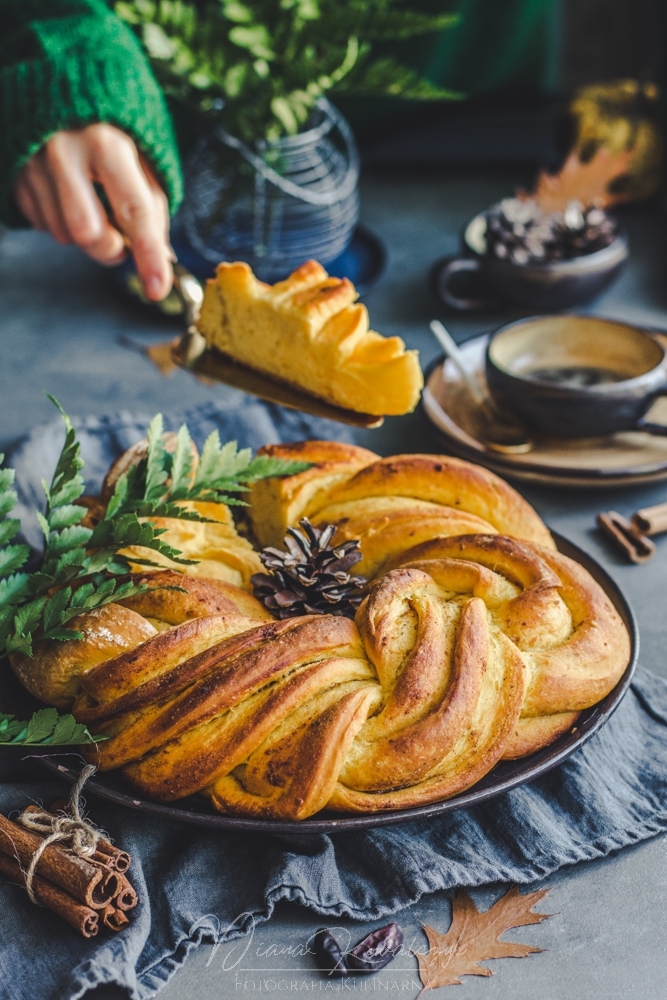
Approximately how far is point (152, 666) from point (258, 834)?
19 centimetres

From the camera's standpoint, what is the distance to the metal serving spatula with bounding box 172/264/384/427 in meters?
1.28

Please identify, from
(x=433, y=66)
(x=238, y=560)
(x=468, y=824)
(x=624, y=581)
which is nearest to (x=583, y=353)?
(x=624, y=581)

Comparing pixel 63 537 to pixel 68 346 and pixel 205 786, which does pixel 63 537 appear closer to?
pixel 205 786

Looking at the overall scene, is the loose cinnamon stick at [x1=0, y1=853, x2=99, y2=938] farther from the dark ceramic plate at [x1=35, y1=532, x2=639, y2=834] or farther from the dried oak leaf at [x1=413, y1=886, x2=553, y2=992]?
the dried oak leaf at [x1=413, y1=886, x2=553, y2=992]

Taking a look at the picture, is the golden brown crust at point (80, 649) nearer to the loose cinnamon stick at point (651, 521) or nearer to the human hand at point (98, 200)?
the human hand at point (98, 200)

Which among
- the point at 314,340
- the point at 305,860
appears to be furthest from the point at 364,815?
the point at 314,340

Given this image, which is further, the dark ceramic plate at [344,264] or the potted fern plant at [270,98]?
the dark ceramic plate at [344,264]

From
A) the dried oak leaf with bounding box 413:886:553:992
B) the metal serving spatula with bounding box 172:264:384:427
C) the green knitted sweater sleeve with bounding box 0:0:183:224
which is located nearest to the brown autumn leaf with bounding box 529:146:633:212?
the green knitted sweater sleeve with bounding box 0:0:183:224

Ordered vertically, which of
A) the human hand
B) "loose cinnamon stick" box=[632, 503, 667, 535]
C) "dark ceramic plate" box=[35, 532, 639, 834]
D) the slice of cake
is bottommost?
"loose cinnamon stick" box=[632, 503, 667, 535]

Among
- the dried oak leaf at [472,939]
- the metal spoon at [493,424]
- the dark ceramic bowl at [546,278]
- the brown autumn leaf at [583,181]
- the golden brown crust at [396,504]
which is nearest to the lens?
the dried oak leaf at [472,939]

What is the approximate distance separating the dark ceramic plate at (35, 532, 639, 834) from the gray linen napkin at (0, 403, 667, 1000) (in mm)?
66

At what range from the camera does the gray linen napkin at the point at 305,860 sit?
2.77 feet

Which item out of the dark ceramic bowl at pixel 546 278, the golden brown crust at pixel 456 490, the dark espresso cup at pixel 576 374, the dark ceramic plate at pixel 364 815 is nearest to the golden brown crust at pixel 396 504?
the golden brown crust at pixel 456 490

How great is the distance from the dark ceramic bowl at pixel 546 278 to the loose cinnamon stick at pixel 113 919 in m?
1.33
